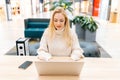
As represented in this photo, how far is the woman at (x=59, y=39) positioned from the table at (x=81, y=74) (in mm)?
192

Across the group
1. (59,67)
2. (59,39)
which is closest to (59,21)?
(59,39)

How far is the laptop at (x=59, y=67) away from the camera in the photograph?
102 cm

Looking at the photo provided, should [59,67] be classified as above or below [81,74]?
above

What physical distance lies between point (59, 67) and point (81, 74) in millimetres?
250

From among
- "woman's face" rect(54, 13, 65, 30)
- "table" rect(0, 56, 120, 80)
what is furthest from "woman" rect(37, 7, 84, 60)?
"table" rect(0, 56, 120, 80)

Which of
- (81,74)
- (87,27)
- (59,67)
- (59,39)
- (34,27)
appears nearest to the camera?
(59,67)

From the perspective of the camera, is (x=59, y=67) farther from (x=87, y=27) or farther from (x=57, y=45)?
(x=87, y=27)

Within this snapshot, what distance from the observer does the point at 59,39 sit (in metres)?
1.37

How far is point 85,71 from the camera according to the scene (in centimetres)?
128

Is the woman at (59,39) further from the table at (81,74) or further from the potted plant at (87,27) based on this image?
the potted plant at (87,27)

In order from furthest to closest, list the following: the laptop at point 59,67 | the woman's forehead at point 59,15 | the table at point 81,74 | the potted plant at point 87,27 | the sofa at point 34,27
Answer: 1. the sofa at point 34,27
2. the potted plant at point 87,27
3. the woman's forehead at point 59,15
4. the table at point 81,74
5. the laptop at point 59,67

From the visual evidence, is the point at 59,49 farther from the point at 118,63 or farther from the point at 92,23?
the point at 92,23

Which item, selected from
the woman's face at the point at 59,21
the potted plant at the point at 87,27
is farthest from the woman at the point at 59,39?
the potted plant at the point at 87,27

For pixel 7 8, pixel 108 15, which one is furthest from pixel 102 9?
pixel 7 8
